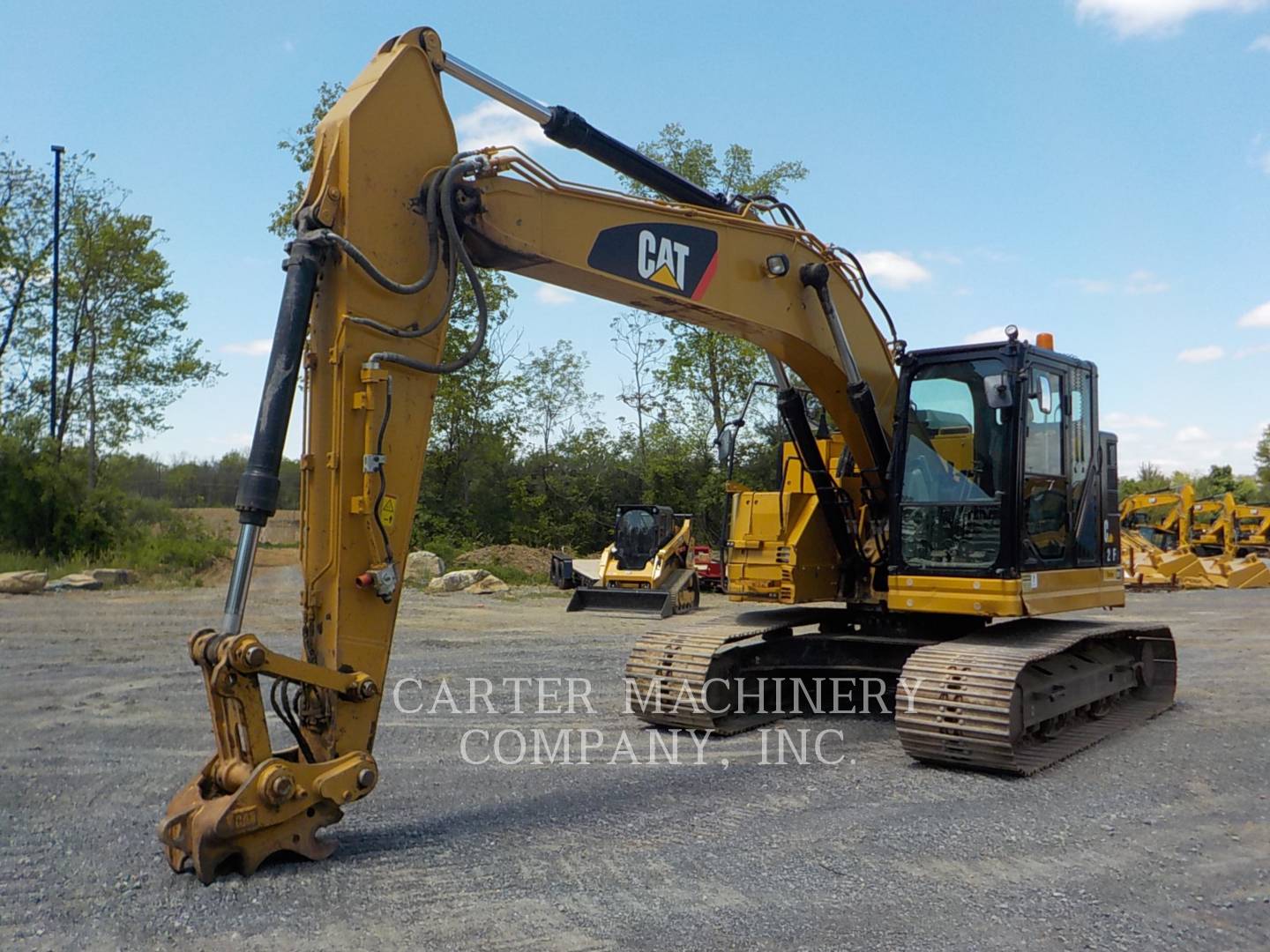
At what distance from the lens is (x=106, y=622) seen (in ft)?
46.8

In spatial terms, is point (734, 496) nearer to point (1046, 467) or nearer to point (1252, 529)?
point (1046, 467)

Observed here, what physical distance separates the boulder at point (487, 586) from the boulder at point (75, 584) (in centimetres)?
687

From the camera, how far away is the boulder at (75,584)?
63.0 feet

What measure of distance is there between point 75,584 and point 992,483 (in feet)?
59.3

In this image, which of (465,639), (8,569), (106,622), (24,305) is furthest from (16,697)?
(24,305)

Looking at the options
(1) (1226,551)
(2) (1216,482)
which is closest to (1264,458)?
(2) (1216,482)

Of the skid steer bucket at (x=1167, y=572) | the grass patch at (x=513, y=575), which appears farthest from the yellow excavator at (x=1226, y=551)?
the grass patch at (x=513, y=575)

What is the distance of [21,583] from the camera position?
18.2 metres

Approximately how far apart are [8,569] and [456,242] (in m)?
19.1

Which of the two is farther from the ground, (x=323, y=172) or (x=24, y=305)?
(x=24, y=305)

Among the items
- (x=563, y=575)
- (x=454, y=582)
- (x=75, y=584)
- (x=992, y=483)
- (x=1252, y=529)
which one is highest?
(x=1252, y=529)

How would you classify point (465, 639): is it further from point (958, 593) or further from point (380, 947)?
point (380, 947)

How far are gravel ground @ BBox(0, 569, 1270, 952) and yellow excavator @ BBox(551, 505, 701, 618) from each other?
8.35 metres

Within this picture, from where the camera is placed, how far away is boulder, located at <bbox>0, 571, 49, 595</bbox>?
711 inches
